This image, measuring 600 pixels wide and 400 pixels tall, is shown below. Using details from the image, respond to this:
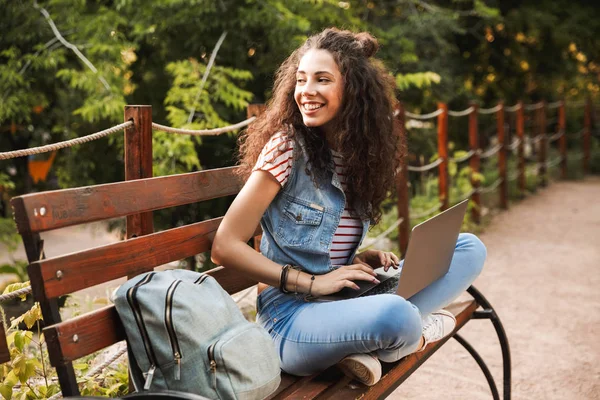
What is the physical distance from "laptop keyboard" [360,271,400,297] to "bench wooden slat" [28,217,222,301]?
0.53 metres

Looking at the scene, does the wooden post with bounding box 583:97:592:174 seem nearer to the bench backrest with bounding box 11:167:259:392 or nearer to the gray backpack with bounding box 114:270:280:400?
the bench backrest with bounding box 11:167:259:392

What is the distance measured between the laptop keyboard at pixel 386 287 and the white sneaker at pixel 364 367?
0.28 meters

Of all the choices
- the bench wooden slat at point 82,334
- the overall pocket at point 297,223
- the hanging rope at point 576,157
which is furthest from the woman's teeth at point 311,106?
the hanging rope at point 576,157

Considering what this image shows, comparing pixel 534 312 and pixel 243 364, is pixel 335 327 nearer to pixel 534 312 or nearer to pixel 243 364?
pixel 243 364

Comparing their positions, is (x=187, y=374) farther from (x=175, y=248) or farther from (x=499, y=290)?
(x=499, y=290)

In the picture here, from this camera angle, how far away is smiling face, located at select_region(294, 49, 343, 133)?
2164 millimetres

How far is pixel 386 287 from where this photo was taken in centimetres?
223

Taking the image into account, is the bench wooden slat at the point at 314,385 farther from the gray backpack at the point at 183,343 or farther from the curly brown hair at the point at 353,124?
the curly brown hair at the point at 353,124

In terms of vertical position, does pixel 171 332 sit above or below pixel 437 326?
above

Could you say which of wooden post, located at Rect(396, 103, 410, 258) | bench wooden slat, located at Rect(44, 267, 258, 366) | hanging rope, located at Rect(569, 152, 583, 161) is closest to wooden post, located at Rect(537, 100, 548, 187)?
hanging rope, located at Rect(569, 152, 583, 161)

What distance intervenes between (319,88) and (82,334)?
1.01 meters

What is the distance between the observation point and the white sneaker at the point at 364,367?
74.5 inches

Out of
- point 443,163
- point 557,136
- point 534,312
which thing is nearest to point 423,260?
point 534,312

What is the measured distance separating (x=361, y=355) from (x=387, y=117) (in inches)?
32.1
